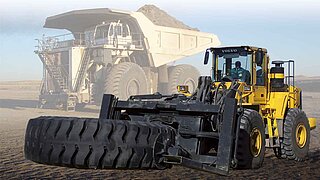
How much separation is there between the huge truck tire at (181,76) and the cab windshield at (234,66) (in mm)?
14025

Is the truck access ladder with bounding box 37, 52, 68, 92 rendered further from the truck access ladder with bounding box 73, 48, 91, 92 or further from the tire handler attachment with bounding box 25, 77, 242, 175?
the tire handler attachment with bounding box 25, 77, 242, 175

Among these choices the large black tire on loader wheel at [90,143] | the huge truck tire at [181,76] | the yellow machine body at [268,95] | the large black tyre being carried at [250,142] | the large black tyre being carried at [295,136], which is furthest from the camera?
the huge truck tire at [181,76]

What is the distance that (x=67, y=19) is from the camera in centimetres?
2194

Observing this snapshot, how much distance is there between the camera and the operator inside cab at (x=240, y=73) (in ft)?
27.7

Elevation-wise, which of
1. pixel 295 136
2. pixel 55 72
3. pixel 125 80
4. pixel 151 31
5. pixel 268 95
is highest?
pixel 151 31

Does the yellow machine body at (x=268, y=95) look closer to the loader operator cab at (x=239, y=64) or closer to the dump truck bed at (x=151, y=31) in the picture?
the loader operator cab at (x=239, y=64)

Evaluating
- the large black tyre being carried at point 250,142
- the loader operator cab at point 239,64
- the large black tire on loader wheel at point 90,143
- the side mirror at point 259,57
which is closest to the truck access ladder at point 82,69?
the loader operator cab at point 239,64

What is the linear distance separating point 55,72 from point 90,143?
17465 mm

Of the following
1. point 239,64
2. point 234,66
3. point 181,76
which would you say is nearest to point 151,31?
point 181,76

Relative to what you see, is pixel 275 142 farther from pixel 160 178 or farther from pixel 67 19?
pixel 67 19

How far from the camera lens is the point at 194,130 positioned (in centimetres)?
614

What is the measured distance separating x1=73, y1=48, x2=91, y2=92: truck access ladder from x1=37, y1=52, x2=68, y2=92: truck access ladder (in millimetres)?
857

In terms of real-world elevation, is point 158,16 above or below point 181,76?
above

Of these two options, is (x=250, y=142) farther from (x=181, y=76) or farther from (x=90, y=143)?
(x=181, y=76)
